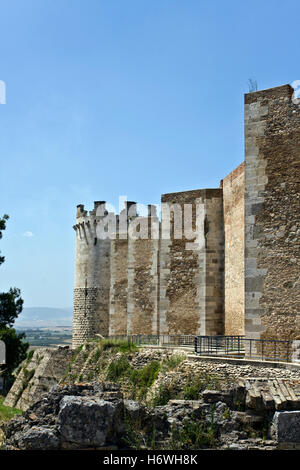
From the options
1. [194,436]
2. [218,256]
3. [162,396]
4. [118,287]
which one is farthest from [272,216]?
[118,287]

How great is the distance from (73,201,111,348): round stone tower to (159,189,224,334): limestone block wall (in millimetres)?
7272

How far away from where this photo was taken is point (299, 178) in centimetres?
1155

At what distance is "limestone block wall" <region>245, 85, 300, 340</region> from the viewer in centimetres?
1141

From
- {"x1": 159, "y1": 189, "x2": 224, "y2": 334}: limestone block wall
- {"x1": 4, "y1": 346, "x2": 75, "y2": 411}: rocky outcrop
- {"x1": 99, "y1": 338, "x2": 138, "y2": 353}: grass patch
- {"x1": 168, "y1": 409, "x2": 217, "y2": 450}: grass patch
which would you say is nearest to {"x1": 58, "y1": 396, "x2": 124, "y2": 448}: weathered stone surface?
{"x1": 168, "y1": 409, "x2": 217, "y2": 450}: grass patch

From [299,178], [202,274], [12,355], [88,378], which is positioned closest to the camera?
[299,178]

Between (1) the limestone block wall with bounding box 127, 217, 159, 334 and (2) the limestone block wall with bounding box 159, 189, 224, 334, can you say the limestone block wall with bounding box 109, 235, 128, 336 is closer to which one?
(1) the limestone block wall with bounding box 127, 217, 159, 334

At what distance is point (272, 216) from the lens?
11.8 meters

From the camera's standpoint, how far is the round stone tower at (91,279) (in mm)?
24984

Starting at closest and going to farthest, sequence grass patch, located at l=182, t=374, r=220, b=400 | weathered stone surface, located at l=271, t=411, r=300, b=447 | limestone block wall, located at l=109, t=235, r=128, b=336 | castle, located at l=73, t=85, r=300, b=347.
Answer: weathered stone surface, located at l=271, t=411, r=300, b=447 < grass patch, located at l=182, t=374, r=220, b=400 < castle, located at l=73, t=85, r=300, b=347 < limestone block wall, located at l=109, t=235, r=128, b=336

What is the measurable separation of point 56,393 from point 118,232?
57.0ft

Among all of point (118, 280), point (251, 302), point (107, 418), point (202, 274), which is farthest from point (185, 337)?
point (107, 418)

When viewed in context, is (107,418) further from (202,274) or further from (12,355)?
(12,355)

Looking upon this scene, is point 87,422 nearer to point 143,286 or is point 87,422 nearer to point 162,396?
point 162,396

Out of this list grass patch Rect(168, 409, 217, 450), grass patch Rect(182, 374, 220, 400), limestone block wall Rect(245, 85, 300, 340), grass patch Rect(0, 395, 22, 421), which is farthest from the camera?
limestone block wall Rect(245, 85, 300, 340)
